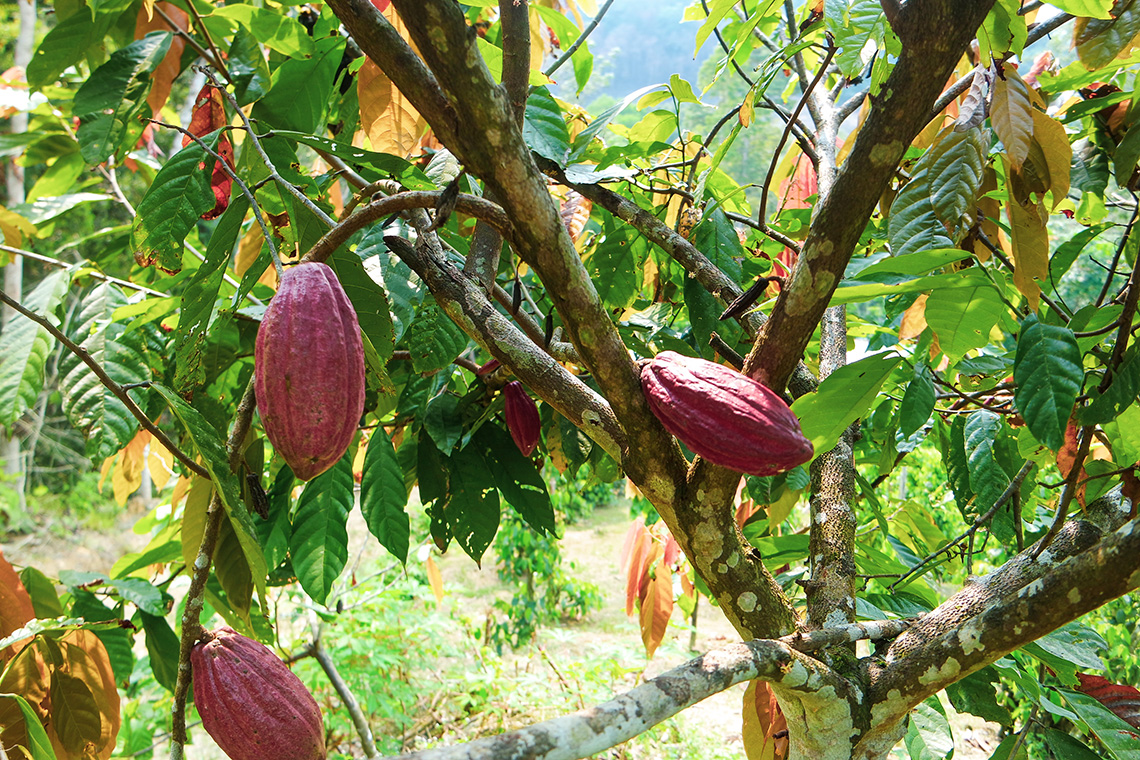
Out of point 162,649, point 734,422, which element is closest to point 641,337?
point 734,422

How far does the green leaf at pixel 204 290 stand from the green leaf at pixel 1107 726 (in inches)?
34.2

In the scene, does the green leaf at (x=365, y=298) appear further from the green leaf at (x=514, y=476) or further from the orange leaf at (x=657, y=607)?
the orange leaf at (x=657, y=607)

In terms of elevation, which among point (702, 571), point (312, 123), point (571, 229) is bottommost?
point (702, 571)

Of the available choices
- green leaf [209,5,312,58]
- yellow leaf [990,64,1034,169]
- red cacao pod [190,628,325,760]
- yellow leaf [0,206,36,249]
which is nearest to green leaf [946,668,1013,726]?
yellow leaf [990,64,1034,169]

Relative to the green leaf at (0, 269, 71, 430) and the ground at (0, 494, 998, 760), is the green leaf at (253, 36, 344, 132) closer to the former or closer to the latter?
the green leaf at (0, 269, 71, 430)

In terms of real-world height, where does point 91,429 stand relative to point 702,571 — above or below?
above

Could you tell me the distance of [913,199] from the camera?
23.3 inches

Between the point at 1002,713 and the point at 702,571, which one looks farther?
the point at 1002,713

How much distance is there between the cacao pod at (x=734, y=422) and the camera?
0.43 m

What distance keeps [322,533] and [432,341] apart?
0.26 m

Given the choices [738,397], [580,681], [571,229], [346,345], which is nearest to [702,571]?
[738,397]

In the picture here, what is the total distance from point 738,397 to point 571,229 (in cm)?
79

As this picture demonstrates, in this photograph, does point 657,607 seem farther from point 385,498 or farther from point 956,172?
point 956,172

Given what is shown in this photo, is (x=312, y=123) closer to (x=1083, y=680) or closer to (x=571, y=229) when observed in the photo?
(x=571, y=229)
